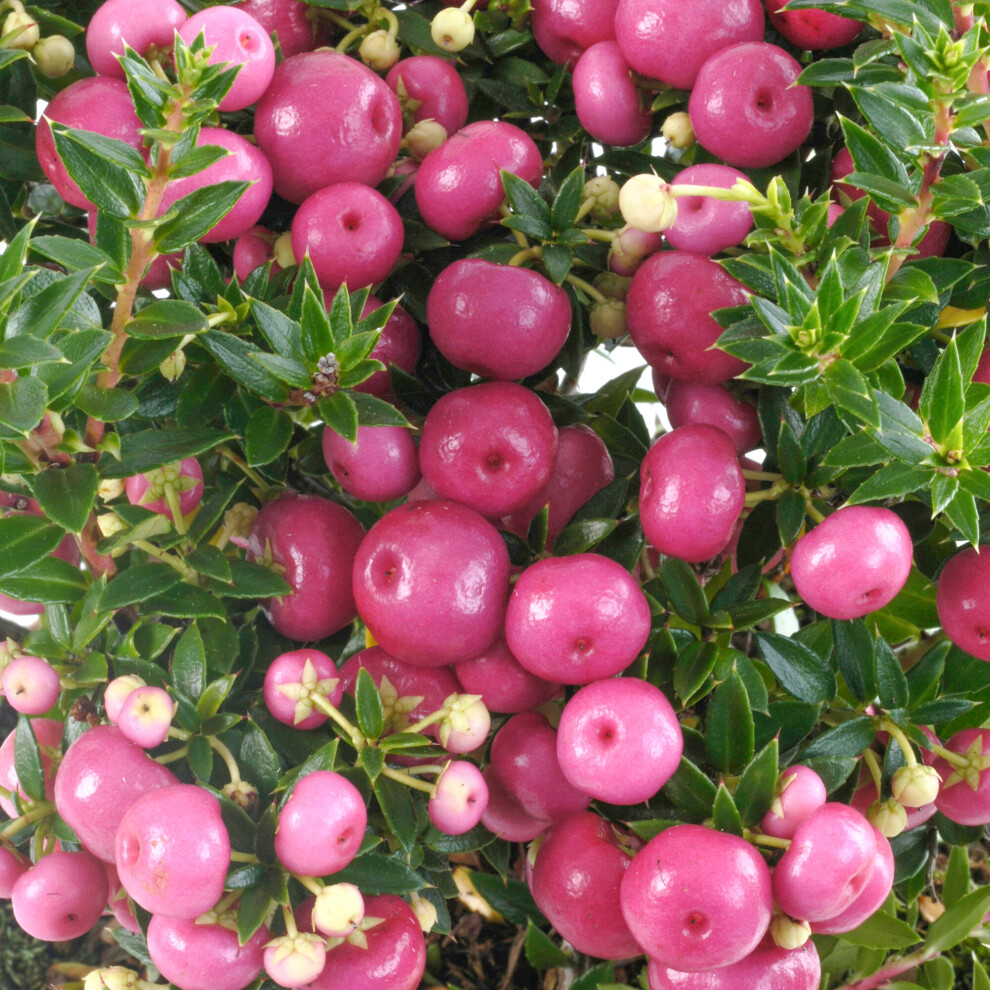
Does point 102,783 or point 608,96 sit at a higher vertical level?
point 608,96

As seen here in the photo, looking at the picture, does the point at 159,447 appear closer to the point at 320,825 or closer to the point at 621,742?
the point at 320,825

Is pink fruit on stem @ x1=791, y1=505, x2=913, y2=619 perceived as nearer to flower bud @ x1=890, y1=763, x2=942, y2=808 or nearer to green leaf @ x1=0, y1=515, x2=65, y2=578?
flower bud @ x1=890, y1=763, x2=942, y2=808

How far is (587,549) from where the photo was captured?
2.49 feet

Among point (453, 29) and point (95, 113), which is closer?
point (95, 113)

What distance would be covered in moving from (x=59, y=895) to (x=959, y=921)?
83 centimetres

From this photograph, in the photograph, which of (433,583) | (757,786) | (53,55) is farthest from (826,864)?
(53,55)

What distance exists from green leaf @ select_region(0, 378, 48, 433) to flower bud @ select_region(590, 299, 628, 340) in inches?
18.2

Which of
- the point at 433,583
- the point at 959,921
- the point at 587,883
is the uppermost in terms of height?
the point at 433,583

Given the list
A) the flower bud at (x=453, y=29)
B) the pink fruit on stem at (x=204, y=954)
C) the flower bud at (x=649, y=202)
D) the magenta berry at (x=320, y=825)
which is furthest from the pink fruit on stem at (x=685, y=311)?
the pink fruit on stem at (x=204, y=954)

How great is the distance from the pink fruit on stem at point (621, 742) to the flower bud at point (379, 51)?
0.60 m

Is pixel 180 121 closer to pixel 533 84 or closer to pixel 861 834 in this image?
pixel 533 84

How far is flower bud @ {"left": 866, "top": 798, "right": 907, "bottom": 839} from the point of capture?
0.73 m

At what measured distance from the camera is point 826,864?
624 millimetres

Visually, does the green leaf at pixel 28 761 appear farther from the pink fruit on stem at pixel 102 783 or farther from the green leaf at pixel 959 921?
the green leaf at pixel 959 921
